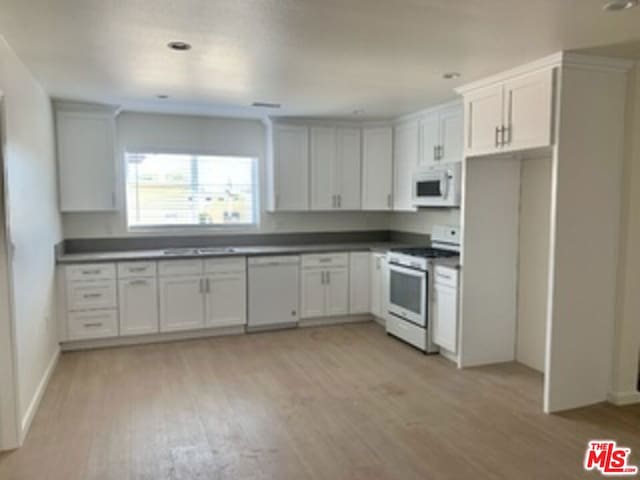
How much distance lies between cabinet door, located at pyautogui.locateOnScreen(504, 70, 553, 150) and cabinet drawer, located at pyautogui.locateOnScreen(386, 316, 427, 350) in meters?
2.00

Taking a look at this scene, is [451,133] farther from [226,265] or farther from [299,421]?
[299,421]

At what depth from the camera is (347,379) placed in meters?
4.03

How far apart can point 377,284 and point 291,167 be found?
175cm

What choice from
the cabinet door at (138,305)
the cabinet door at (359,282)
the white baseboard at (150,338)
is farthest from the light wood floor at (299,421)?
the cabinet door at (359,282)

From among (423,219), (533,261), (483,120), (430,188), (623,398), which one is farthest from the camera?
(423,219)

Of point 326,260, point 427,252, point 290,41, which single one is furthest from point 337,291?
point 290,41

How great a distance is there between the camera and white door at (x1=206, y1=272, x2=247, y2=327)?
5199 mm

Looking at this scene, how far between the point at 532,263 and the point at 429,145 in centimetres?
168

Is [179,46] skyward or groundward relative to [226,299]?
skyward

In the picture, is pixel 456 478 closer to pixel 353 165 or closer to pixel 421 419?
pixel 421 419

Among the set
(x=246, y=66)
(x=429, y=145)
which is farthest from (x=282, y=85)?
(x=429, y=145)

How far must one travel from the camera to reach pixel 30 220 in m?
3.54

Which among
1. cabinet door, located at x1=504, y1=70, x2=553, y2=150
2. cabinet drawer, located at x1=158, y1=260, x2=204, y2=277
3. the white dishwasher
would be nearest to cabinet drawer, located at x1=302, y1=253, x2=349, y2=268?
the white dishwasher

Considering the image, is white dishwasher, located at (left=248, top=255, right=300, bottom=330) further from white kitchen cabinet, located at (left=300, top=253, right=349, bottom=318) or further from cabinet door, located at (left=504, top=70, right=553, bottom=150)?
cabinet door, located at (left=504, top=70, right=553, bottom=150)
